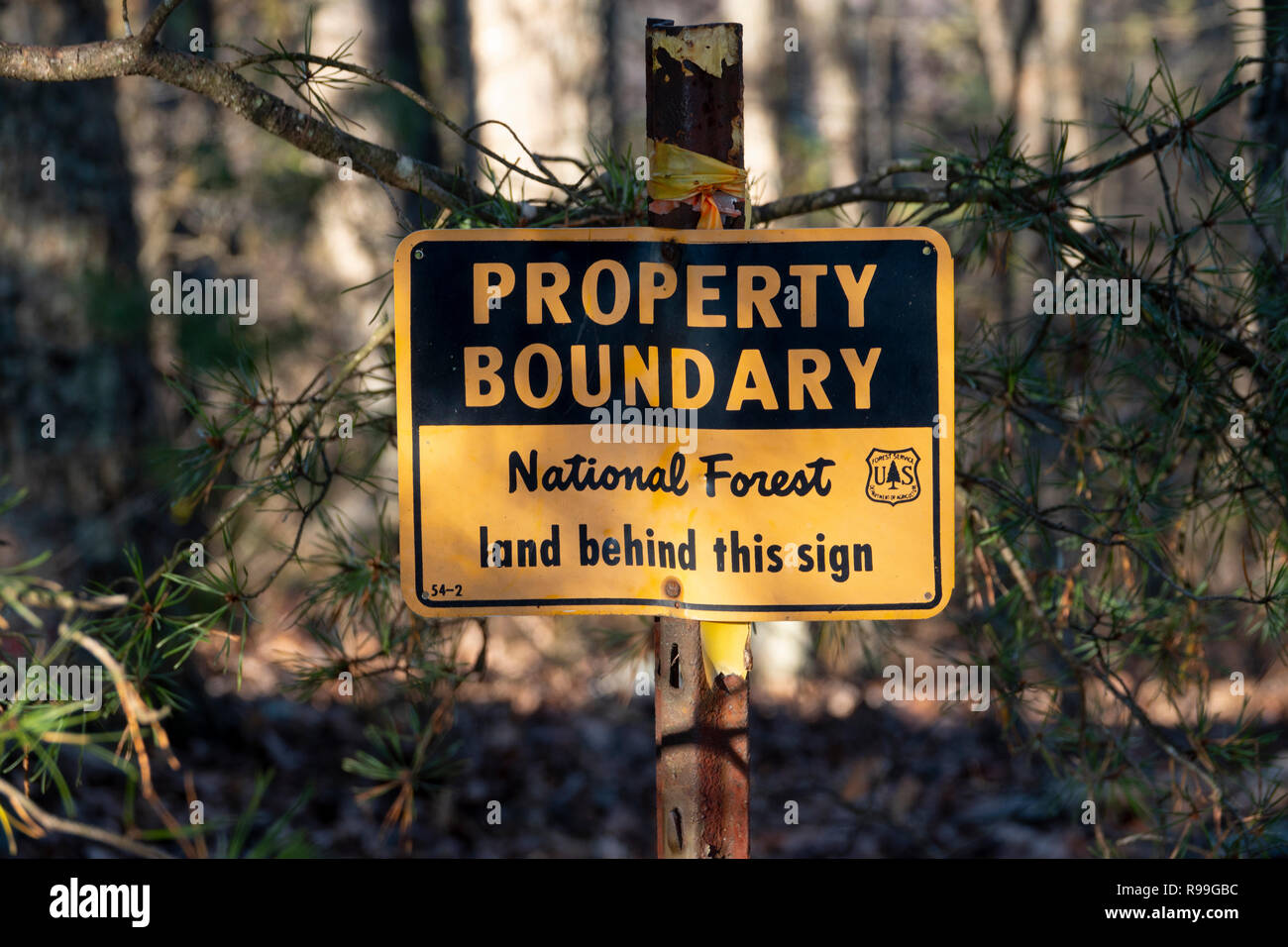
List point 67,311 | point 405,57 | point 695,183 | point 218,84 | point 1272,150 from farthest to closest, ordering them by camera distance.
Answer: point 405,57 → point 67,311 → point 1272,150 → point 218,84 → point 695,183

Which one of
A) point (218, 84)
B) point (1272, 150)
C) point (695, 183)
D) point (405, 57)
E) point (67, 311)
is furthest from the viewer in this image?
point (405, 57)

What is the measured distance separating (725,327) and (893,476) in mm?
309

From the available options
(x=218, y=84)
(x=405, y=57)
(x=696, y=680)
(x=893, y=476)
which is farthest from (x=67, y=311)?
(x=405, y=57)

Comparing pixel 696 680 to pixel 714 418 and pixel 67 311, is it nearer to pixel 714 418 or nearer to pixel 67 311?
pixel 714 418

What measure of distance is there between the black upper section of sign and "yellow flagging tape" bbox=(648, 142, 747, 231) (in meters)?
0.05

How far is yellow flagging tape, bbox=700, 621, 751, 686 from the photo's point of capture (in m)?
1.42

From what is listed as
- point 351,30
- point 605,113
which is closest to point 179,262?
point 351,30

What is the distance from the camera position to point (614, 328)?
1386 mm

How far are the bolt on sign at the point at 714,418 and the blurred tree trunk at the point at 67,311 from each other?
2558 mm

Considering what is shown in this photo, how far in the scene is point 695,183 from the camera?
137cm

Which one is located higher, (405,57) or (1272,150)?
(405,57)

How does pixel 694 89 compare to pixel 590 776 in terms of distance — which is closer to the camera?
pixel 694 89

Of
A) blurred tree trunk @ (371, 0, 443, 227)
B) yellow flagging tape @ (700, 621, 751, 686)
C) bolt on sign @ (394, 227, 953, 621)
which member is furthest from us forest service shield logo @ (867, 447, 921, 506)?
blurred tree trunk @ (371, 0, 443, 227)

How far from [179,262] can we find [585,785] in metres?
4.40
